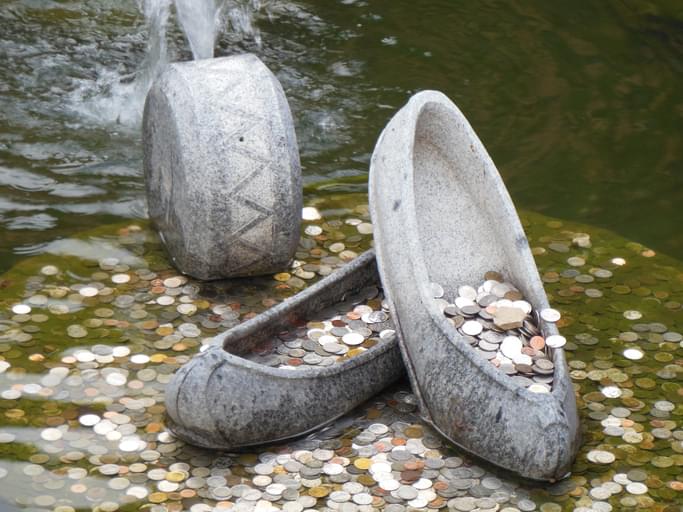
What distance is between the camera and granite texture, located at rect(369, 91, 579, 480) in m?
3.61

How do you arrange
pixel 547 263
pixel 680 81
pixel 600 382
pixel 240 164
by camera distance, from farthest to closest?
1. pixel 680 81
2. pixel 547 263
3. pixel 240 164
4. pixel 600 382

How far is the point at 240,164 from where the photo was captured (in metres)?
4.50

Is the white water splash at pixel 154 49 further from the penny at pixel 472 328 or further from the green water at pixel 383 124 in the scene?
the penny at pixel 472 328

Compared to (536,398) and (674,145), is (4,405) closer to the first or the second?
(536,398)

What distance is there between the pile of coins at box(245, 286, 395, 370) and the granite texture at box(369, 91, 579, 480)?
0.24 meters

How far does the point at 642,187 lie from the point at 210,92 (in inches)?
93.5

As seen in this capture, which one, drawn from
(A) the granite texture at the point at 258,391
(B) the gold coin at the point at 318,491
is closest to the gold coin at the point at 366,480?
(B) the gold coin at the point at 318,491

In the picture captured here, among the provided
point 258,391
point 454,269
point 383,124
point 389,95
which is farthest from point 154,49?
point 258,391

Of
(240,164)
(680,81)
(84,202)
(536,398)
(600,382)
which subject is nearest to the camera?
(536,398)

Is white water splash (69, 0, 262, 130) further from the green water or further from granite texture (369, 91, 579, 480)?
granite texture (369, 91, 579, 480)

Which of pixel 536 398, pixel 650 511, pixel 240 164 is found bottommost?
pixel 650 511

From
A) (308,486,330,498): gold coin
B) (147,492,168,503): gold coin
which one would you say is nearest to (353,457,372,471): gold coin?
(308,486,330,498): gold coin

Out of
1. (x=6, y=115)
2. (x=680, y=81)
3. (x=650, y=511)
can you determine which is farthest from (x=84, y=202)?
(x=680, y=81)

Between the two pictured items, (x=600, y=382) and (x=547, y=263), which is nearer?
(x=600, y=382)
